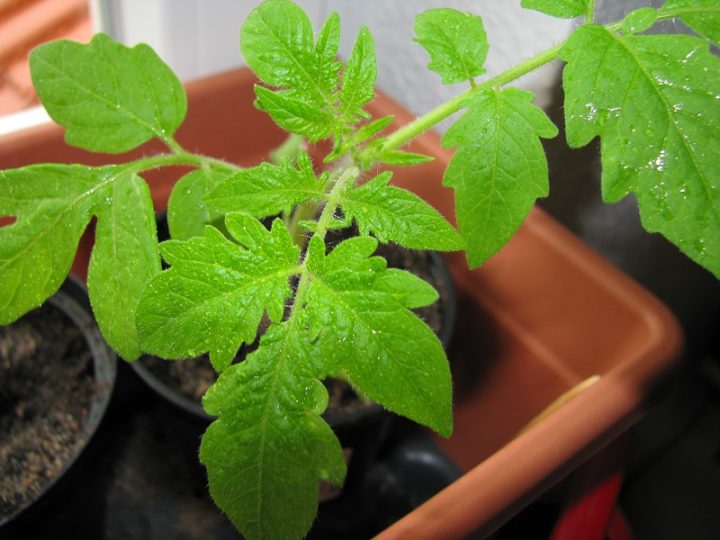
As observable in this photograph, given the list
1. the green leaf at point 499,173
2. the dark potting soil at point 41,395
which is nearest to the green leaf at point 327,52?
the green leaf at point 499,173

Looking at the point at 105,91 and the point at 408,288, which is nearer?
the point at 408,288

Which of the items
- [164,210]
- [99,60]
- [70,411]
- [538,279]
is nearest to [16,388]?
[70,411]

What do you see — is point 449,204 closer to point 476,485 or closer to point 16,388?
point 476,485

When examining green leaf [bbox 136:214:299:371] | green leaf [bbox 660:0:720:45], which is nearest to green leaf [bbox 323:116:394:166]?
green leaf [bbox 136:214:299:371]

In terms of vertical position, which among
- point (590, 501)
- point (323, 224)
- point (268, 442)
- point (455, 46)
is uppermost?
point (455, 46)

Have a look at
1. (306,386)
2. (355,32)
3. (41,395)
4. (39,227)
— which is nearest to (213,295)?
(306,386)

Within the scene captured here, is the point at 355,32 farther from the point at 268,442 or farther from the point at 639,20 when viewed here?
the point at 268,442

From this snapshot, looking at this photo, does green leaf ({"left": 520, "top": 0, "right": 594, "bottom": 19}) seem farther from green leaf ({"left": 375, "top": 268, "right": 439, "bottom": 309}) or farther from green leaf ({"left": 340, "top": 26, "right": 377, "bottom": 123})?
green leaf ({"left": 375, "top": 268, "right": 439, "bottom": 309})
